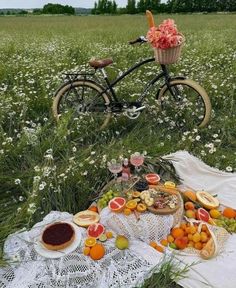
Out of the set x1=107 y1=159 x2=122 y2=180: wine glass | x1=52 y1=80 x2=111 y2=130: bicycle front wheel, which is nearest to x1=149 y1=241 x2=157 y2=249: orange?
x1=107 y1=159 x2=122 y2=180: wine glass

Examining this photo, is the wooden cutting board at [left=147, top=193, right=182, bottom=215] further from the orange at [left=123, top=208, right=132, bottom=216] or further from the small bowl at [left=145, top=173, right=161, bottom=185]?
the small bowl at [left=145, top=173, right=161, bottom=185]

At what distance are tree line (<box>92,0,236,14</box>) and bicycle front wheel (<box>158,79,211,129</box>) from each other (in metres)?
61.4

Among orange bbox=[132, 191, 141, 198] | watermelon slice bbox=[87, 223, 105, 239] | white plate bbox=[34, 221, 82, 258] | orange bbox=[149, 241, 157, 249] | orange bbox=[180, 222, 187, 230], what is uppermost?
orange bbox=[132, 191, 141, 198]

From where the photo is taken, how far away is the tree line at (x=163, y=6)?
66.0 m

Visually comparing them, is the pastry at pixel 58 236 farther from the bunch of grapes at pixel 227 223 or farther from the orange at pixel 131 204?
the bunch of grapes at pixel 227 223

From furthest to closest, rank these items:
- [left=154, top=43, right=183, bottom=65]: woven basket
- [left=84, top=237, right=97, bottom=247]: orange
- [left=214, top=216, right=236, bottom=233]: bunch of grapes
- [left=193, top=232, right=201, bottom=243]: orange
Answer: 1. [left=154, top=43, right=183, bottom=65]: woven basket
2. [left=214, top=216, right=236, bottom=233]: bunch of grapes
3. [left=193, top=232, right=201, bottom=243]: orange
4. [left=84, top=237, right=97, bottom=247]: orange

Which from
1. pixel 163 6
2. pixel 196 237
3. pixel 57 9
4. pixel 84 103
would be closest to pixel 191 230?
pixel 196 237

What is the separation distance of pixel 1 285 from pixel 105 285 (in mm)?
872

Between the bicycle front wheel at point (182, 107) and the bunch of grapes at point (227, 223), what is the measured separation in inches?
89.2

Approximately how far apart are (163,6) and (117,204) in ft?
238

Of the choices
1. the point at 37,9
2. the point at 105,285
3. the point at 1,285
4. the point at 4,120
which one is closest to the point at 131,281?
the point at 105,285

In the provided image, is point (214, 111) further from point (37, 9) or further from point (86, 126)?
point (37, 9)

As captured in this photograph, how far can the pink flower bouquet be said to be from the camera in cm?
530

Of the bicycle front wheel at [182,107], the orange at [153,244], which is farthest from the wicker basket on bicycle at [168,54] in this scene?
the orange at [153,244]
